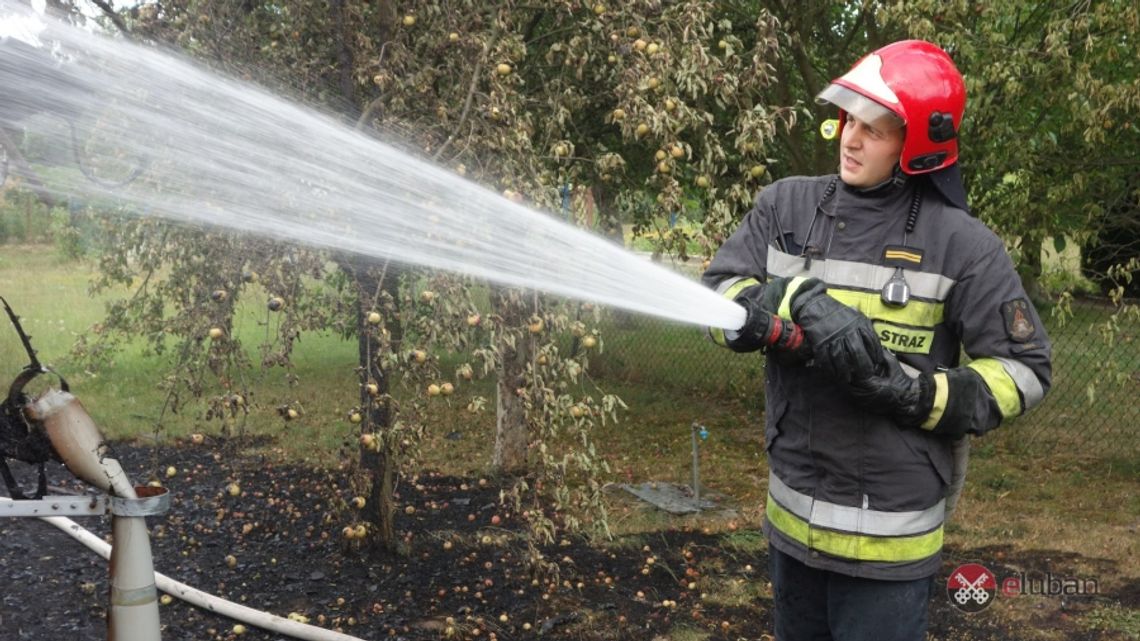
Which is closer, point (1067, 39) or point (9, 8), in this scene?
point (9, 8)

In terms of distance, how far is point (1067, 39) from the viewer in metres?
5.30

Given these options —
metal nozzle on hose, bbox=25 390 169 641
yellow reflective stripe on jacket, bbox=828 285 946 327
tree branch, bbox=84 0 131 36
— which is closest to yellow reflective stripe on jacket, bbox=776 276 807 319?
yellow reflective stripe on jacket, bbox=828 285 946 327

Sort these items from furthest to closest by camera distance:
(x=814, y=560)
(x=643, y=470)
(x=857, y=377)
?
1. (x=643, y=470)
2. (x=814, y=560)
3. (x=857, y=377)

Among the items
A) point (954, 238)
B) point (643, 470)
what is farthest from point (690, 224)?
point (643, 470)

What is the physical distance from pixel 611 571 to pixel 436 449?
267cm

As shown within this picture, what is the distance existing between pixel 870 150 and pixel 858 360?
56 cm

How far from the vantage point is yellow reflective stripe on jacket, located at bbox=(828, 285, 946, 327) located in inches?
97.4

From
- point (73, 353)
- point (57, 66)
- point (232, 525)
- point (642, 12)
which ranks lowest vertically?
point (232, 525)

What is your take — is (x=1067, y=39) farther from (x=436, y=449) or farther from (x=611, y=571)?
(x=436, y=449)

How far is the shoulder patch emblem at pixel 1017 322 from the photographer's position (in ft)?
7.91

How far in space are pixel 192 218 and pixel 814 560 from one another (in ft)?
8.39

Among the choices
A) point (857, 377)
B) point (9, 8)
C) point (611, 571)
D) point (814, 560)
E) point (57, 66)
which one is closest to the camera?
point (857, 377)

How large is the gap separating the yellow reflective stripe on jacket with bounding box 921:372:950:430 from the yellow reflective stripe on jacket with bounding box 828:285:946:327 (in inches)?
5.7

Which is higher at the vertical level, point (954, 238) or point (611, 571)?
point (954, 238)
